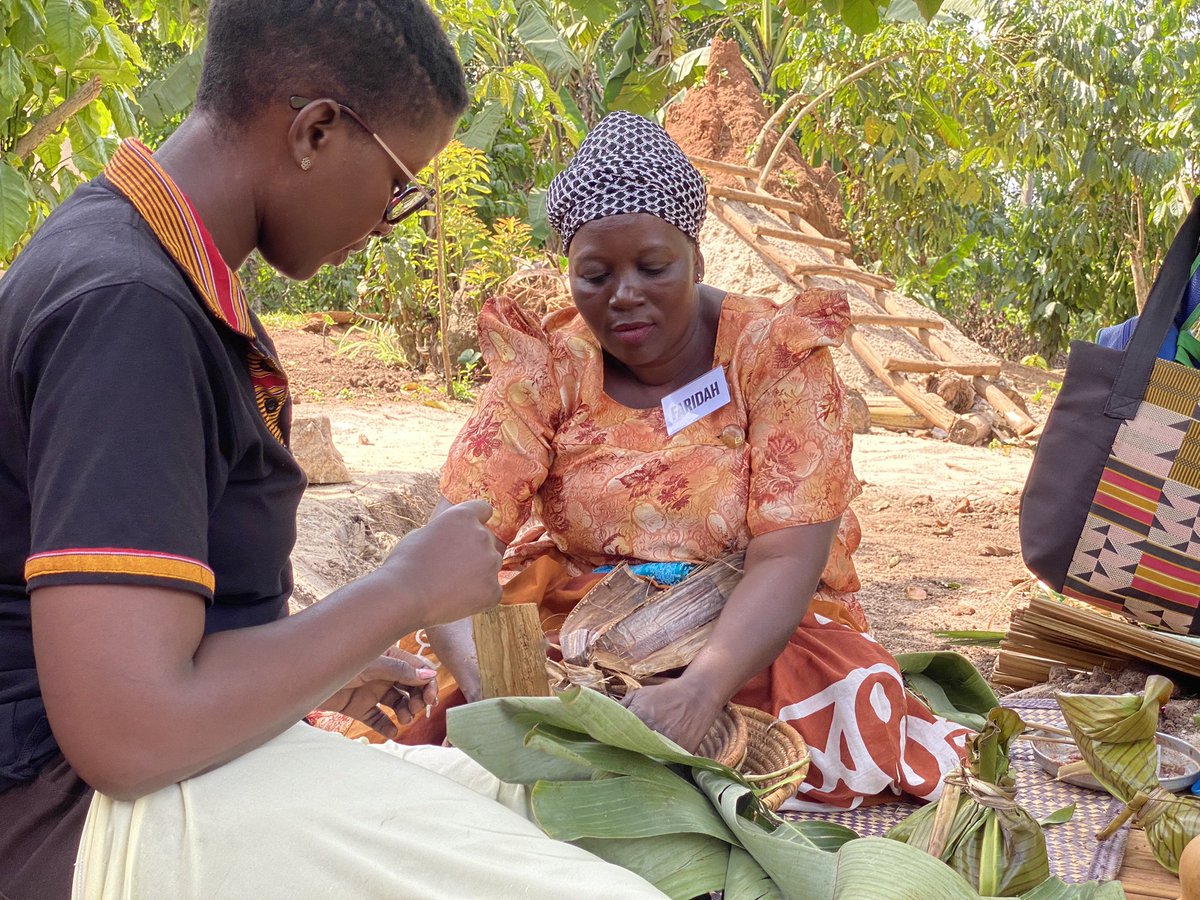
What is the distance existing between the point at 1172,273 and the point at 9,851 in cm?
244

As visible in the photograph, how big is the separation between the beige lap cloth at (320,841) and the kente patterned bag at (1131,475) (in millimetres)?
1627

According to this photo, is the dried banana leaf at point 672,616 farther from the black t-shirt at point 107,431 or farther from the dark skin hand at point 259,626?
the black t-shirt at point 107,431

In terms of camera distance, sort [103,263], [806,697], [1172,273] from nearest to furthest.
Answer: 1. [103,263]
2. [806,697]
3. [1172,273]

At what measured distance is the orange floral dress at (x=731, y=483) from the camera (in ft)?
7.72

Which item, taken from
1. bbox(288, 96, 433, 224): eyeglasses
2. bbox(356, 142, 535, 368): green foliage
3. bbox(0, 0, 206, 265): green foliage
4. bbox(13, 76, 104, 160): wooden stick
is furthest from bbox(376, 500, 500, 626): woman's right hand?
bbox(356, 142, 535, 368): green foliage


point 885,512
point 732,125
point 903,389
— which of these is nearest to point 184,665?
point 885,512

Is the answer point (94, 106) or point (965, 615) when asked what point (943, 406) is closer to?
point (965, 615)

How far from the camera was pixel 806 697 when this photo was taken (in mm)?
2361

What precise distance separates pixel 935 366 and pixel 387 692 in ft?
29.4

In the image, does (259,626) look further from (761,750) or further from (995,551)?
(995,551)

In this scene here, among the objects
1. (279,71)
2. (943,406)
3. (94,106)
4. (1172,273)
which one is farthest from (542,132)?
(279,71)

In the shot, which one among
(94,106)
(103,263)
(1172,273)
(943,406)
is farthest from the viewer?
(943,406)

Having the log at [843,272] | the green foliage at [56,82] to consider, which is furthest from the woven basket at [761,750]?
the log at [843,272]

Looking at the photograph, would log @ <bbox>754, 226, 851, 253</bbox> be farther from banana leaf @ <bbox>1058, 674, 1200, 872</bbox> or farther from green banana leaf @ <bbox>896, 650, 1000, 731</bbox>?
banana leaf @ <bbox>1058, 674, 1200, 872</bbox>
